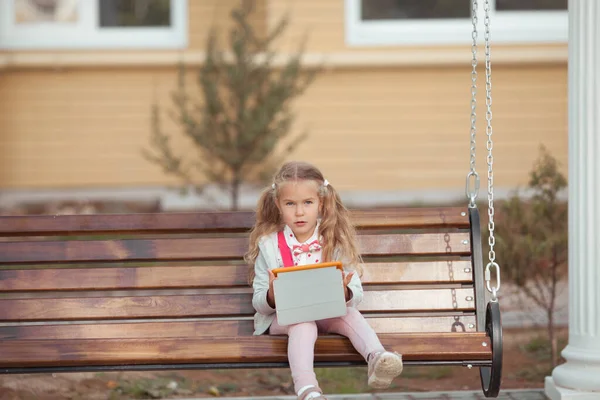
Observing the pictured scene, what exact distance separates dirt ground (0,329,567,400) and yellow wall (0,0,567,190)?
3.75 meters

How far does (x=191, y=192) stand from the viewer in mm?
9875

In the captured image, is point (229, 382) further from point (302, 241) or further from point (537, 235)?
point (537, 235)

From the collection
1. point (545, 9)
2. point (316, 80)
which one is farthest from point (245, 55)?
point (545, 9)

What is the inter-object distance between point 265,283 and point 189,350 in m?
0.45

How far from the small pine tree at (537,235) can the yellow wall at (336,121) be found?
12.0ft

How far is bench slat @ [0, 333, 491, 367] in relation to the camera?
3967 mm

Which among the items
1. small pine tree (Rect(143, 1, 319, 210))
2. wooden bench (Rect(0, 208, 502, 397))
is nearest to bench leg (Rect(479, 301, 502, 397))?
wooden bench (Rect(0, 208, 502, 397))

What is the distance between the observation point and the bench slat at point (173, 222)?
179 inches

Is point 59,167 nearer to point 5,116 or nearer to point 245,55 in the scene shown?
point 5,116

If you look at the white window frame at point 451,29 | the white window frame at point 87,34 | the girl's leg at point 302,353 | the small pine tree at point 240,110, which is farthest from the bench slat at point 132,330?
the white window frame at point 87,34

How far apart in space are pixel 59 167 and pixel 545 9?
4929 millimetres

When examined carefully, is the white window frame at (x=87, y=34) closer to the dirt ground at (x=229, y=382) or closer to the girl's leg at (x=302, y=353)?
the dirt ground at (x=229, y=382)

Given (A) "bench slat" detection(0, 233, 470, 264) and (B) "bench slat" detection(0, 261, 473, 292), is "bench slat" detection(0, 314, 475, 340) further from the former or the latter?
(A) "bench slat" detection(0, 233, 470, 264)

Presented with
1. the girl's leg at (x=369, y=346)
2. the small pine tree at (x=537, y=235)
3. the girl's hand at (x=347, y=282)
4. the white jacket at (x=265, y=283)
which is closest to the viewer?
the girl's leg at (x=369, y=346)
